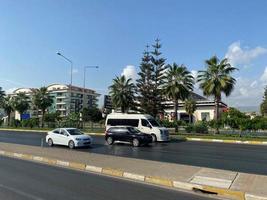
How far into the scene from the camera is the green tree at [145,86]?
61.2m

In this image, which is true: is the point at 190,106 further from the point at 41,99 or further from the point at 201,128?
the point at 201,128

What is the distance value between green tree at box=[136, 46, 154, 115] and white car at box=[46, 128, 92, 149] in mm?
33524

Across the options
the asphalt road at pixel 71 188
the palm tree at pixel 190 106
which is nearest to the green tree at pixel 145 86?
the palm tree at pixel 190 106

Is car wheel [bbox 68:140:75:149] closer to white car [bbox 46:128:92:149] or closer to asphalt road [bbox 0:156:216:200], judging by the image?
white car [bbox 46:128:92:149]

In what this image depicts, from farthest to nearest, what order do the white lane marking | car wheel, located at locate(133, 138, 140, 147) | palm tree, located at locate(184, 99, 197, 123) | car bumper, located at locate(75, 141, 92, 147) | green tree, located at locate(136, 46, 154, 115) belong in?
palm tree, located at locate(184, 99, 197, 123), green tree, located at locate(136, 46, 154, 115), car wheel, located at locate(133, 138, 140, 147), car bumper, located at locate(75, 141, 92, 147), the white lane marking

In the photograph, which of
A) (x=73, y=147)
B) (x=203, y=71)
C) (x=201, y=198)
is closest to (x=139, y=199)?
(x=201, y=198)

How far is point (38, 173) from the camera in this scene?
14.0 meters

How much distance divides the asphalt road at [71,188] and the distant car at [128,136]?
48.1ft

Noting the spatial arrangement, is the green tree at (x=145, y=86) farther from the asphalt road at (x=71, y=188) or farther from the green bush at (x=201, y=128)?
the asphalt road at (x=71, y=188)

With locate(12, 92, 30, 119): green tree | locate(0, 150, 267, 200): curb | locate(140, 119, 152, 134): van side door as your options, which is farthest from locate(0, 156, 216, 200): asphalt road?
locate(12, 92, 30, 119): green tree

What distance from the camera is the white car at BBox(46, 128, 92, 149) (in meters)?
26.6

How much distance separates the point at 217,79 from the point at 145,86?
1840cm

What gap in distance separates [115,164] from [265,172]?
6.16m

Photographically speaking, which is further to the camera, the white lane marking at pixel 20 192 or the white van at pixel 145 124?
the white van at pixel 145 124
